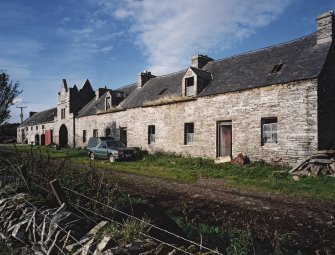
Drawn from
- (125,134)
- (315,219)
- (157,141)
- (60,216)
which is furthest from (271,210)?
(125,134)

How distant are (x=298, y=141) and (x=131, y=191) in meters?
9.69

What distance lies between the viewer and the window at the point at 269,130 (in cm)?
1703

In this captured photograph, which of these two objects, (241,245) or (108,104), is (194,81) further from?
(241,245)

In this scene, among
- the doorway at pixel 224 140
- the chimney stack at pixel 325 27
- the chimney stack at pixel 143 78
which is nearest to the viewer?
→ the chimney stack at pixel 325 27

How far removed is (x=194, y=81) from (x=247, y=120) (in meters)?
5.32

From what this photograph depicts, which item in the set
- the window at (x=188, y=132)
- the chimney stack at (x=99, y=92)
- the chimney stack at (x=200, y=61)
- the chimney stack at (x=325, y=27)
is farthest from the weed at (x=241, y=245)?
the chimney stack at (x=99, y=92)

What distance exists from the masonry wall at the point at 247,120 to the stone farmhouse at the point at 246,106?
0.15 ft

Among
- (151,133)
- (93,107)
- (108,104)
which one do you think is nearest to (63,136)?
(93,107)

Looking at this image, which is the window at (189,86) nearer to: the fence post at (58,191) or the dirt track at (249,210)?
the dirt track at (249,210)

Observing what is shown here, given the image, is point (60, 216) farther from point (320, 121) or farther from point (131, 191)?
point (320, 121)

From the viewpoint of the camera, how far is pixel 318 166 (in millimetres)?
13680

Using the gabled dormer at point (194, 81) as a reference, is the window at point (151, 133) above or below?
below

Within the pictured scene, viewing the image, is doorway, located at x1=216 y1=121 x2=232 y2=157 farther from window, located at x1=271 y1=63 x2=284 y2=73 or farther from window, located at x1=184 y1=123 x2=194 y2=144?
window, located at x1=271 y1=63 x2=284 y2=73

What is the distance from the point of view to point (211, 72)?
23438mm
